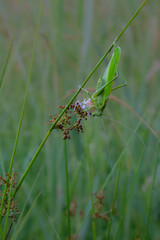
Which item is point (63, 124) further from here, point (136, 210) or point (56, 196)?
point (136, 210)

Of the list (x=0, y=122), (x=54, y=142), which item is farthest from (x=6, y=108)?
(x=54, y=142)

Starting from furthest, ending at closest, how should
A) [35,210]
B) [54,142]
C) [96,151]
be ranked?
1. [96,151]
2. [54,142]
3. [35,210]

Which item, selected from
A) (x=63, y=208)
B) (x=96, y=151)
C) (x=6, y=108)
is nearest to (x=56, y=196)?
(x=63, y=208)

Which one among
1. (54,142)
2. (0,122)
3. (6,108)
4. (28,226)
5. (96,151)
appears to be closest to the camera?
(28,226)

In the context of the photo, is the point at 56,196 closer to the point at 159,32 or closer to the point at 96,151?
the point at 96,151

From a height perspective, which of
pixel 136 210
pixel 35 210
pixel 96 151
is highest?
pixel 96 151

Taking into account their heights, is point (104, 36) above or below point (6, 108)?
above

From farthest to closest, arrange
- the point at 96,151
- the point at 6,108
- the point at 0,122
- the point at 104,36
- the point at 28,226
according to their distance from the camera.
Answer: the point at 104,36 → the point at 6,108 → the point at 0,122 → the point at 96,151 → the point at 28,226

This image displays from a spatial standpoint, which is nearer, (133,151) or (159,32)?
(133,151)

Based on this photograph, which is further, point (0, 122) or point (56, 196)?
point (0, 122)
